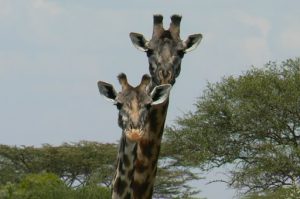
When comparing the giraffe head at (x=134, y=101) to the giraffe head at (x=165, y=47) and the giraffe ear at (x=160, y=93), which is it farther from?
the giraffe head at (x=165, y=47)

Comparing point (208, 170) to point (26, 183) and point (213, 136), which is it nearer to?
point (213, 136)

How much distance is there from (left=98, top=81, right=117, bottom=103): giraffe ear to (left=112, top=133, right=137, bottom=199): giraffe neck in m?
0.51

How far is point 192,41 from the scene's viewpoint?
12.7 metres

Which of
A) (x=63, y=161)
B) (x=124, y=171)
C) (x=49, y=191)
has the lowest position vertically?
(x=124, y=171)

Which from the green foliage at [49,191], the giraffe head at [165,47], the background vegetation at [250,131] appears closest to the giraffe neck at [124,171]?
the giraffe head at [165,47]

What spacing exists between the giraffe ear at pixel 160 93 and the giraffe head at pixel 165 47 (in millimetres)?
384

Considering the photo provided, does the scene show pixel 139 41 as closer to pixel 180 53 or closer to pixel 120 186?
pixel 180 53

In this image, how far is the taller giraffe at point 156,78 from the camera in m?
11.6

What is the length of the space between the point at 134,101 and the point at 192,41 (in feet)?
7.21

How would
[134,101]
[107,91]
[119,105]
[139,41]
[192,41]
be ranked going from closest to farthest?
[134,101] → [119,105] → [107,91] → [139,41] → [192,41]

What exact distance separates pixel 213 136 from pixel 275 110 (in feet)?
10.4

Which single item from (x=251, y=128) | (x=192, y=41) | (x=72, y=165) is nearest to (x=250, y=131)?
(x=251, y=128)

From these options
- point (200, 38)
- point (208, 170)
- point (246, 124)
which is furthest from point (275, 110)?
Answer: point (200, 38)

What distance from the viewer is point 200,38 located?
12828 mm
